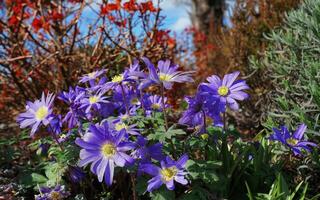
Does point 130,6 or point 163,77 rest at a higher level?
point 130,6

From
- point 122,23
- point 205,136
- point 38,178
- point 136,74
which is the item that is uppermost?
point 122,23

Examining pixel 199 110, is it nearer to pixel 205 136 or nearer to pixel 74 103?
pixel 205 136

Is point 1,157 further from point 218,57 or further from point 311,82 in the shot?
point 218,57

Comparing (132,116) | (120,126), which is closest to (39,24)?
(132,116)

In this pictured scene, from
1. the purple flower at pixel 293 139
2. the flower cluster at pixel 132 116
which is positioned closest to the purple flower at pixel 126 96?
the flower cluster at pixel 132 116

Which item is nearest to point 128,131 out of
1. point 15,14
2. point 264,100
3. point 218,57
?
point 264,100

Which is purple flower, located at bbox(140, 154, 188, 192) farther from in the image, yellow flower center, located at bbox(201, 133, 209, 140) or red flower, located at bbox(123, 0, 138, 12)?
red flower, located at bbox(123, 0, 138, 12)

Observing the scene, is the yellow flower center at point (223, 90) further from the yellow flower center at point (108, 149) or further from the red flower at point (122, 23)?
the red flower at point (122, 23)

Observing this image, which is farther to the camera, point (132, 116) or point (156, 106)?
point (156, 106)
